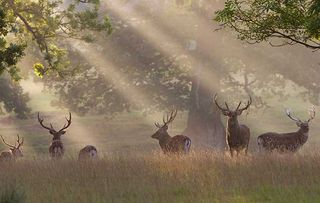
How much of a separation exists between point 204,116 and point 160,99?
2984mm

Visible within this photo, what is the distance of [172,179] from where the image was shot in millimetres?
14391

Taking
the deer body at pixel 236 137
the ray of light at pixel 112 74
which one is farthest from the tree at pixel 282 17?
the ray of light at pixel 112 74

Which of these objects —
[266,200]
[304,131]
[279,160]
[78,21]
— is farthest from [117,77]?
[266,200]

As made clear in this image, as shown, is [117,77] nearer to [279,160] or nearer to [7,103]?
[7,103]

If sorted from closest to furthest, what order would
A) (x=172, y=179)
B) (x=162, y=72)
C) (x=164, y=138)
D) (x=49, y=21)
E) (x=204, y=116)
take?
(x=172, y=179) < (x=49, y=21) < (x=164, y=138) < (x=204, y=116) < (x=162, y=72)

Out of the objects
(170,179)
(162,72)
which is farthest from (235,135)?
(162,72)

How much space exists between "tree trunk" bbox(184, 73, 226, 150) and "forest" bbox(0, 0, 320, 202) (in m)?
0.06

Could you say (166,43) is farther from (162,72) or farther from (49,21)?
(49,21)

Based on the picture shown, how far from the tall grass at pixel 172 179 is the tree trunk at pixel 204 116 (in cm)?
1789

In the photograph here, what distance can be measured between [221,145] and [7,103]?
11449 mm

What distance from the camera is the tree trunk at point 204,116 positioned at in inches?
1378

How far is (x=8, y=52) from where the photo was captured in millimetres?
16438

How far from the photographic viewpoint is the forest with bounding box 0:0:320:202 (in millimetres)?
13672

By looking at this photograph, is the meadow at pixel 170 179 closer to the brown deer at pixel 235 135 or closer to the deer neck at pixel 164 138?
the brown deer at pixel 235 135
